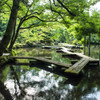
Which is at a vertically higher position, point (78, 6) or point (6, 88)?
point (78, 6)

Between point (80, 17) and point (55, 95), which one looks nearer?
point (55, 95)

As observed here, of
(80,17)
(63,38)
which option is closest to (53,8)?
(80,17)

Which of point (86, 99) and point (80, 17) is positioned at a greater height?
point (80, 17)

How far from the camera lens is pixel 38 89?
366cm

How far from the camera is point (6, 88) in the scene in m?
3.69

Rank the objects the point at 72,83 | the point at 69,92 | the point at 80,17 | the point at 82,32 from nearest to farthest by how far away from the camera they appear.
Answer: the point at 69,92, the point at 72,83, the point at 80,17, the point at 82,32

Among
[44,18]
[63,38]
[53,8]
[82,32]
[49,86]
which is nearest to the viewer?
[49,86]

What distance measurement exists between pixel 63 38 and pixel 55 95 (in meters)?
40.6

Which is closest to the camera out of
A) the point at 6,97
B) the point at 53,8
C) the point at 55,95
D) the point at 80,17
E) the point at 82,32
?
the point at 6,97

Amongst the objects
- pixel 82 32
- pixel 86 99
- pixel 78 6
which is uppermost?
pixel 78 6

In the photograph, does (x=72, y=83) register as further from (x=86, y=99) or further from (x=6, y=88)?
(x=6, y=88)

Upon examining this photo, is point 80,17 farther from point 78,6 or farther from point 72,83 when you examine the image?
point 72,83

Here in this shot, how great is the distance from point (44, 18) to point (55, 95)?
815cm

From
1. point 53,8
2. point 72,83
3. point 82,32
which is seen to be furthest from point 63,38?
point 72,83
